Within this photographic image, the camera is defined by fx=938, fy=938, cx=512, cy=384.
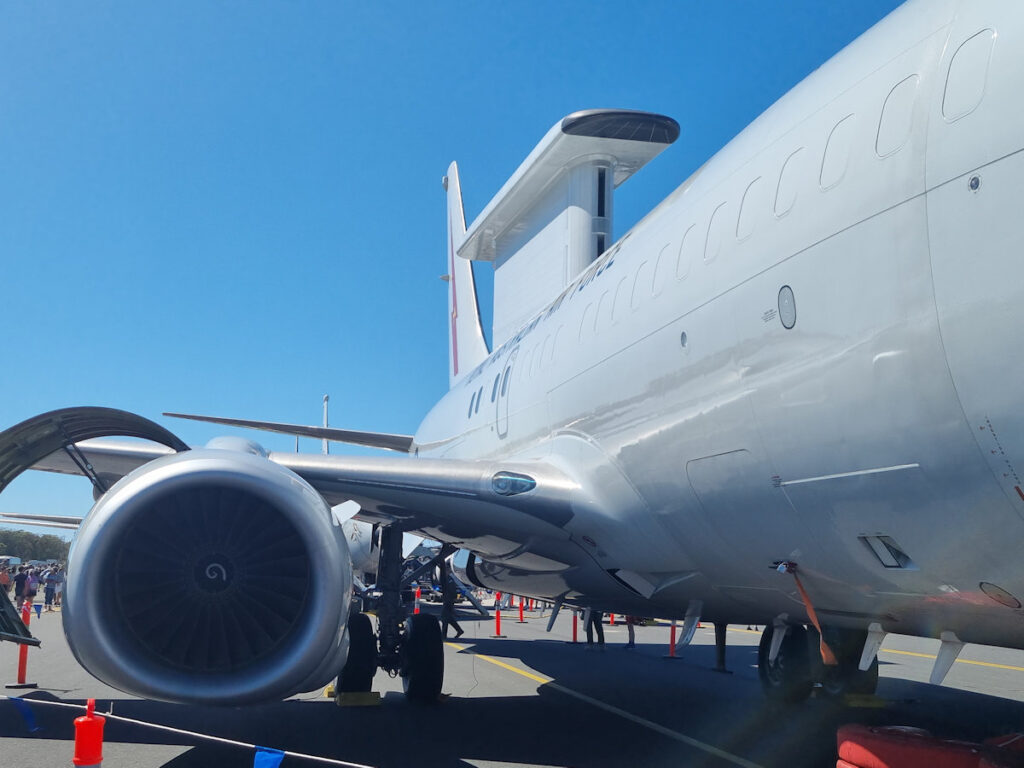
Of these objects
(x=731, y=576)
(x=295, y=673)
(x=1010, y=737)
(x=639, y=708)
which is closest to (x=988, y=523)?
(x=1010, y=737)

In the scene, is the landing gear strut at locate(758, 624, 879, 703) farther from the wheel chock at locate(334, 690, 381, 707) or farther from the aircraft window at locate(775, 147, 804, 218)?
the aircraft window at locate(775, 147, 804, 218)


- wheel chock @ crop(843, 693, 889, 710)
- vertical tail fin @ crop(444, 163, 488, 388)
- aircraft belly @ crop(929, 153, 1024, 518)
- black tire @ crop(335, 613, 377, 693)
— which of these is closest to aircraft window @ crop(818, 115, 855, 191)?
aircraft belly @ crop(929, 153, 1024, 518)

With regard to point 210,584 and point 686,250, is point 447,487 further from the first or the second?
point 686,250

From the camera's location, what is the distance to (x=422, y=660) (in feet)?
30.8

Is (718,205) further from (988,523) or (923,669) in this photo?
(923,669)

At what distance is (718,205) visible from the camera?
5379 mm

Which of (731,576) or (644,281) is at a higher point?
(644,281)

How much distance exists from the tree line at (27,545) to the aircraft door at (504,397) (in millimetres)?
117449

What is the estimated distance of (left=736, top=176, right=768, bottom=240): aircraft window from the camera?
4828 millimetres

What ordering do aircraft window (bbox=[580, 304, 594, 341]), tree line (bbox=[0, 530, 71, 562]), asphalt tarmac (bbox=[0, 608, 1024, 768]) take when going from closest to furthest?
1. asphalt tarmac (bbox=[0, 608, 1024, 768])
2. aircraft window (bbox=[580, 304, 594, 341])
3. tree line (bbox=[0, 530, 71, 562])

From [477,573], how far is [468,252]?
9009 mm

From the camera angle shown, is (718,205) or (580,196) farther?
(580,196)

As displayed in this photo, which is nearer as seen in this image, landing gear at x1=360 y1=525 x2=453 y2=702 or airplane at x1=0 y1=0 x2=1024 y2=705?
airplane at x1=0 y1=0 x2=1024 y2=705

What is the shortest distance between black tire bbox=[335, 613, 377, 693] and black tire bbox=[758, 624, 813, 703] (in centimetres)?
407
